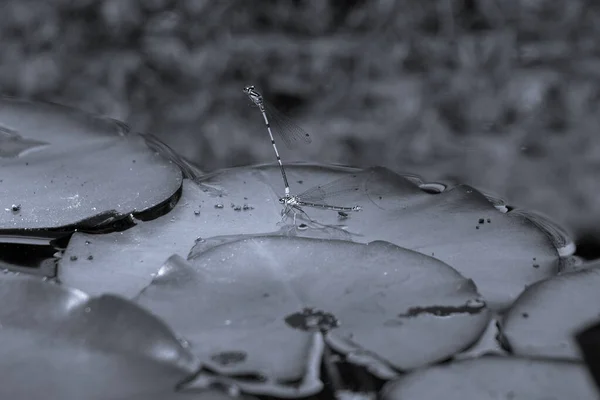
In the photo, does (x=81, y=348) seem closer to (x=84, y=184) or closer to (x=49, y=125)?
(x=84, y=184)

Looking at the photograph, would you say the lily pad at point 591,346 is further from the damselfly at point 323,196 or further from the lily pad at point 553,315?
the damselfly at point 323,196

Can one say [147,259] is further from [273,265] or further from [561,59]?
[561,59]

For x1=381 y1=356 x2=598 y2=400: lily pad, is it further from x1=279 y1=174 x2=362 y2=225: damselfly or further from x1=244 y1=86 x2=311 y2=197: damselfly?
x1=244 y1=86 x2=311 y2=197: damselfly

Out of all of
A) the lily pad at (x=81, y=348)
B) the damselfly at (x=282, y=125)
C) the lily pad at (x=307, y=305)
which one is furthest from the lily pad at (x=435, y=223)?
the lily pad at (x=81, y=348)

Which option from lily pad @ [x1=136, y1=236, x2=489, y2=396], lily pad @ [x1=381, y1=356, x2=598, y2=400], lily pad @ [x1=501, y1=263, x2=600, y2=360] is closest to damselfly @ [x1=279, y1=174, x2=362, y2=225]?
lily pad @ [x1=136, y1=236, x2=489, y2=396]

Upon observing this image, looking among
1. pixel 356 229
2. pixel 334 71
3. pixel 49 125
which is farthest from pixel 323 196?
pixel 334 71

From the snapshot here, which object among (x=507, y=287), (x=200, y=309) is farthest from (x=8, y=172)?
(x=507, y=287)

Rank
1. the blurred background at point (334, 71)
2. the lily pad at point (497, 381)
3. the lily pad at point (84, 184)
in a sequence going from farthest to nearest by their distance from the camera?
the blurred background at point (334, 71), the lily pad at point (84, 184), the lily pad at point (497, 381)
